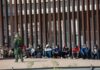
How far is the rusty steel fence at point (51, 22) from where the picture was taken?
2519cm

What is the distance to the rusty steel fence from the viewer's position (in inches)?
992

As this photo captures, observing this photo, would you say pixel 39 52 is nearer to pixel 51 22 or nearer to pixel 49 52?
pixel 49 52

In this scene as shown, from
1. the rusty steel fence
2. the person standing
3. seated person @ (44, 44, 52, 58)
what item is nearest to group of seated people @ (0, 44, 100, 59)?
seated person @ (44, 44, 52, 58)

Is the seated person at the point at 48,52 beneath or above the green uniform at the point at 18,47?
beneath

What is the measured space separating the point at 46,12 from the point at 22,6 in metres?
1.42

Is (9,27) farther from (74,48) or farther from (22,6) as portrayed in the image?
(74,48)

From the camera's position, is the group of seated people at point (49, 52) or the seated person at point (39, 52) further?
the seated person at point (39, 52)

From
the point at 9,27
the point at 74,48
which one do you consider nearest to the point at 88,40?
the point at 74,48

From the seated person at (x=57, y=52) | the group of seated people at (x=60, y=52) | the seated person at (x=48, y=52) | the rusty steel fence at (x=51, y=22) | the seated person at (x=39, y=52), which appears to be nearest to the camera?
the group of seated people at (x=60, y=52)

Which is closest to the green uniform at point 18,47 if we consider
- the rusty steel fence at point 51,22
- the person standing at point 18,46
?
the person standing at point 18,46

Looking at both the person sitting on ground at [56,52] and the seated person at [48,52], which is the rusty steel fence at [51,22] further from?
the seated person at [48,52]

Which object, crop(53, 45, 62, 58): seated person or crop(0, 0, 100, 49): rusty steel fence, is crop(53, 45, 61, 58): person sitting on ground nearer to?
crop(53, 45, 62, 58): seated person

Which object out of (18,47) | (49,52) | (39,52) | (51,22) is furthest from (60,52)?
(18,47)

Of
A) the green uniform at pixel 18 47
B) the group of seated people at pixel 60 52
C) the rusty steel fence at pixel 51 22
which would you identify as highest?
the rusty steel fence at pixel 51 22
